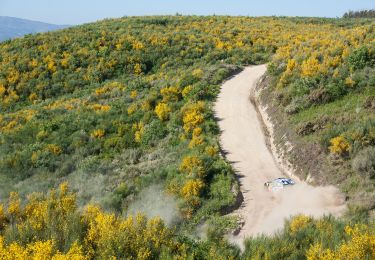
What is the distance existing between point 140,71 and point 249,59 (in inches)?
416

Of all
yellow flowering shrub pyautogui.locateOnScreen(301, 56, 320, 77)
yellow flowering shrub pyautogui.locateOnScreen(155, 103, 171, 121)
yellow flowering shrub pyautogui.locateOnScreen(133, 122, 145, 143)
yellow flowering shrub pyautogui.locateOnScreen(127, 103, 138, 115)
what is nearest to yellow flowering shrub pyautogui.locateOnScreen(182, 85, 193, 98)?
yellow flowering shrub pyautogui.locateOnScreen(155, 103, 171, 121)

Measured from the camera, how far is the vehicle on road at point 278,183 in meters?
17.9

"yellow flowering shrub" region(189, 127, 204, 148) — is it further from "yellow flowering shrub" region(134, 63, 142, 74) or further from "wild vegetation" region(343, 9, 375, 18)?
"wild vegetation" region(343, 9, 375, 18)

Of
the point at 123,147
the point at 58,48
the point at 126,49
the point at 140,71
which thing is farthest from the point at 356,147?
the point at 58,48

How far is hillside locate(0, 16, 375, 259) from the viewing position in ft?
36.2

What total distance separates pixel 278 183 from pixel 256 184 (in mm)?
995

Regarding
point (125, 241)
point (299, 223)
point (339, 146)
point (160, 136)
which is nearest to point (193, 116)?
point (160, 136)

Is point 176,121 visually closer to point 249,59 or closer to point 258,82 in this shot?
point 258,82

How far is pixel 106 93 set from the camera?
34781 millimetres

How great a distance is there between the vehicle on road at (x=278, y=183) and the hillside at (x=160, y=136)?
1156 mm

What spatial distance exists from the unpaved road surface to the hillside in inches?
22.3

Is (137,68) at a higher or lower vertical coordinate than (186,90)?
higher

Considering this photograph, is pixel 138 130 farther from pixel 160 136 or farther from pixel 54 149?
pixel 54 149

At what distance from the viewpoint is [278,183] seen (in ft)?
59.3
